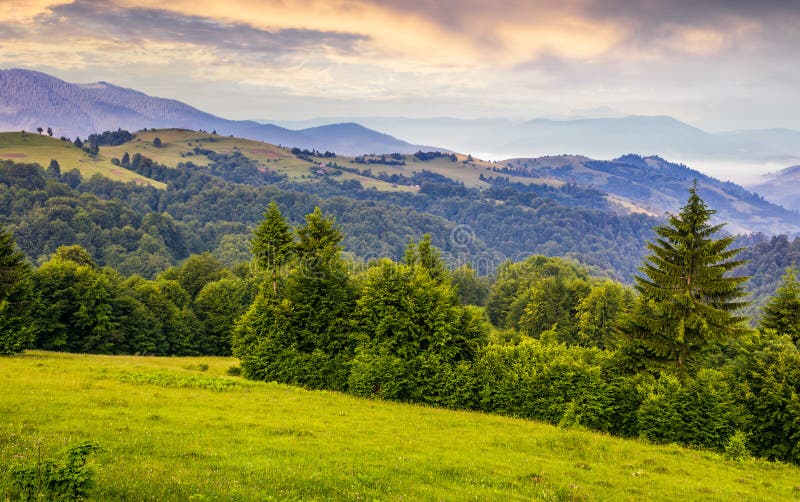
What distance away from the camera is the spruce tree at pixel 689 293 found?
29328 millimetres

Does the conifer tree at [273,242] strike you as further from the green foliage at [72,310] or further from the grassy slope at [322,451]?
the green foliage at [72,310]

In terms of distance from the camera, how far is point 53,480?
34.8 ft

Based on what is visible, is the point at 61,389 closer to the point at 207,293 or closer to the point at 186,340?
the point at 186,340

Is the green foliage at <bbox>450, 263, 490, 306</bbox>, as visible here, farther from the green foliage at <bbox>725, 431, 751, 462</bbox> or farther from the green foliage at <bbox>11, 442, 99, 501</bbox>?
the green foliage at <bbox>11, 442, 99, 501</bbox>

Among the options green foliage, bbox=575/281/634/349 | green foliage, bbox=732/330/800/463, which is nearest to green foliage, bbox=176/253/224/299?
green foliage, bbox=575/281/634/349

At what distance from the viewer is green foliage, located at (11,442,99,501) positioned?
33.8 ft

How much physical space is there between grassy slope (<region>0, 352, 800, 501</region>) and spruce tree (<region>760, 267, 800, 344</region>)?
12726 millimetres

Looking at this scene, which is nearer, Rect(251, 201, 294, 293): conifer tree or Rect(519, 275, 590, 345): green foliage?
Rect(251, 201, 294, 293): conifer tree

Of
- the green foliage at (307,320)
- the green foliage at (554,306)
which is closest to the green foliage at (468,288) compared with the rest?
the green foliage at (554,306)

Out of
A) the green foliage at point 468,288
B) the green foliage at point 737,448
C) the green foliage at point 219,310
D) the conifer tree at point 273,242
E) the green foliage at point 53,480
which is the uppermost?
the conifer tree at point 273,242

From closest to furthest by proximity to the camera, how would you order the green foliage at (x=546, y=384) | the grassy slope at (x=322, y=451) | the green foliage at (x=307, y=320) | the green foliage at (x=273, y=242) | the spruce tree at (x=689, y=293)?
the grassy slope at (x=322, y=451)
the spruce tree at (x=689, y=293)
the green foliage at (x=546, y=384)
the green foliage at (x=307, y=320)
the green foliage at (x=273, y=242)

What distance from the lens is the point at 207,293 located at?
282 ft

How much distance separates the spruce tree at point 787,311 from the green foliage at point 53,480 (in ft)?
129

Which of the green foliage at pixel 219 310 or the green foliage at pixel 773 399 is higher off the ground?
the green foliage at pixel 773 399
